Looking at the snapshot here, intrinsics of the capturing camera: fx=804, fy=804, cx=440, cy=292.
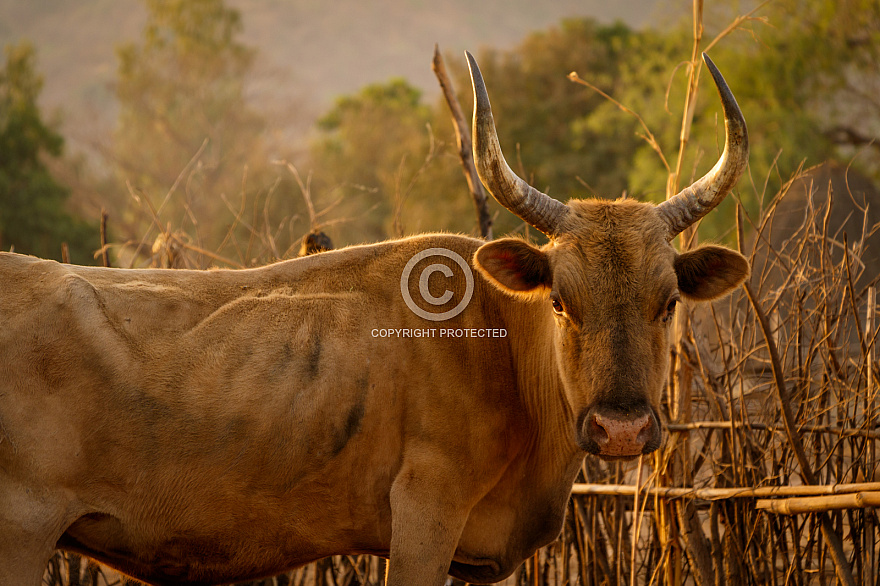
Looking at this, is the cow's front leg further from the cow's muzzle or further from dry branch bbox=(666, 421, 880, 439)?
dry branch bbox=(666, 421, 880, 439)

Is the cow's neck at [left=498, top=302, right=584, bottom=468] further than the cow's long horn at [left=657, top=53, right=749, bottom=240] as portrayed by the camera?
Yes

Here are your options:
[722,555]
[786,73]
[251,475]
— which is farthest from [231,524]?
[786,73]

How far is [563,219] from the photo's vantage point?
3947 millimetres

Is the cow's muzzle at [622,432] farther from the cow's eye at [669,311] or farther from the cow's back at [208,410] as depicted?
the cow's back at [208,410]

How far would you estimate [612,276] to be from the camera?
3.65 metres

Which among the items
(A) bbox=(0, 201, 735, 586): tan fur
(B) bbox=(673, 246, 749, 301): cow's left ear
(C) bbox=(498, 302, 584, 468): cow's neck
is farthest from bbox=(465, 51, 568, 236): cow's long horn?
(B) bbox=(673, 246, 749, 301): cow's left ear

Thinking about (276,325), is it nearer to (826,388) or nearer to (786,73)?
(826,388)

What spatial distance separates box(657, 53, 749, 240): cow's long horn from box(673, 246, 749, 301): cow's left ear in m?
0.16

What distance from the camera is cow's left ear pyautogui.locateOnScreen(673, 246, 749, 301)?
12.8ft

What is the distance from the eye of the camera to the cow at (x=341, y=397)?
357 cm

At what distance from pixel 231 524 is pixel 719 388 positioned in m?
3.29

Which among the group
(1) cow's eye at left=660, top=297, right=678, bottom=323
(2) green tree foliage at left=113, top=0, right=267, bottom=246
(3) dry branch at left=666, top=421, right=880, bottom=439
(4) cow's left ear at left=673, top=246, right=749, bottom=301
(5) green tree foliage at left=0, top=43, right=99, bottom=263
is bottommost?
(3) dry branch at left=666, top=421, right=880, bottom=439

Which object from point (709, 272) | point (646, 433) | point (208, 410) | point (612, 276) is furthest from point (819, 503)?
point (208, 410)

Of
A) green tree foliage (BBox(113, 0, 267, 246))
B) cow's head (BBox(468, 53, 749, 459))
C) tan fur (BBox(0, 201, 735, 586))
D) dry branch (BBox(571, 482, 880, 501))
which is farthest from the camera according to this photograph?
green tree foliage (BBox(113, 0, 267, 246))
